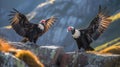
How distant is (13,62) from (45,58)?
37.6ft

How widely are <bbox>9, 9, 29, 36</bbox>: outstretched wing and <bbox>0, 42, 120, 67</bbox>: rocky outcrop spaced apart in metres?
1.44

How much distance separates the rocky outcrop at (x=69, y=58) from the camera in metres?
30.1

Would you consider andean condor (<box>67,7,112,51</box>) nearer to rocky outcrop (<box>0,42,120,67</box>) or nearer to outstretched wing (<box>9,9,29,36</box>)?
rocky outcrop (<box>0,42,120,67</box>)

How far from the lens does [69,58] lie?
32.2 meters

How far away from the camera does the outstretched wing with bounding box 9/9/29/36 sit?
31.6 m

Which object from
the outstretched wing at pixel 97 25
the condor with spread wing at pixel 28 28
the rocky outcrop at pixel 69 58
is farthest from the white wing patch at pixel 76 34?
the condor with spread wing at pixel 28 28

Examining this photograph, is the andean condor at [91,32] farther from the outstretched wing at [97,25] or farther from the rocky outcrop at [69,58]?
the rocky outcrop at [69,58]

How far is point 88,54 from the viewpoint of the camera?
102ft

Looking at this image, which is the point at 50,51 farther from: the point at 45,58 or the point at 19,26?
the point at 19,26

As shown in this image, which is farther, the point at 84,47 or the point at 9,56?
the point at 84,47

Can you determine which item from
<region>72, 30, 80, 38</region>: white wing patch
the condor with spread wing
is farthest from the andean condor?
the condor with spread wing

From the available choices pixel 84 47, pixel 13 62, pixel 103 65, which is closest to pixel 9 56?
pixel 13 62

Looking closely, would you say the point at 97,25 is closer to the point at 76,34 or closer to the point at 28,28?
the point at 76,34

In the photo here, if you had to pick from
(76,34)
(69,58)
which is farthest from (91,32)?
(69,58)
